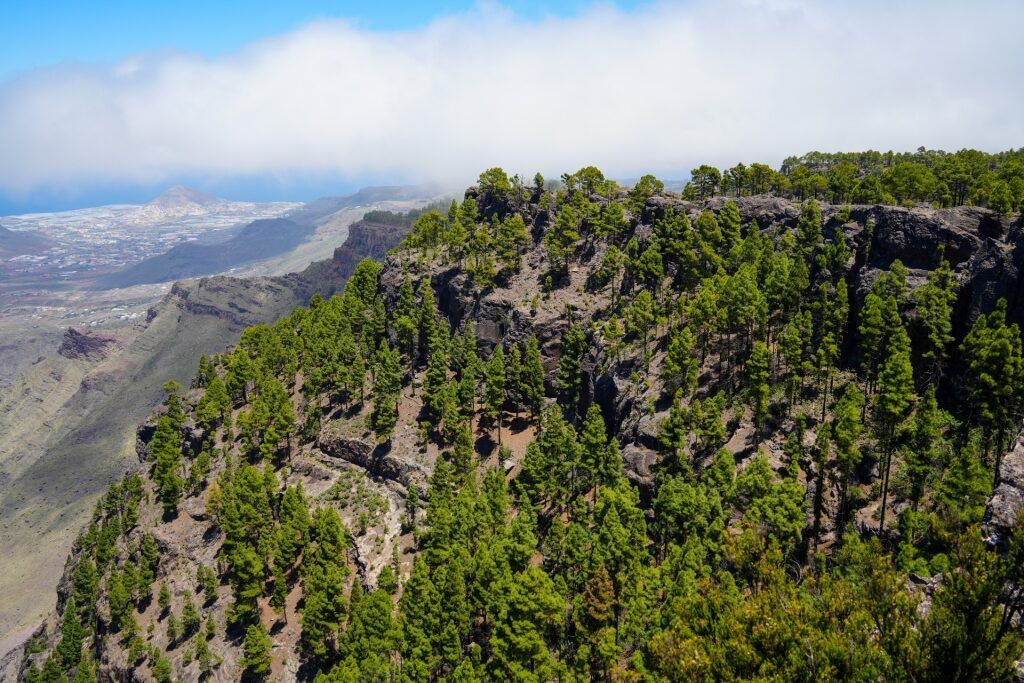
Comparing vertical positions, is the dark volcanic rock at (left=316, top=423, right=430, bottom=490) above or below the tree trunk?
below

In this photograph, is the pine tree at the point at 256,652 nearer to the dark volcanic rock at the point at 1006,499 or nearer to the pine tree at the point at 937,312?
the dark volcanic rock at the point at 1006,499

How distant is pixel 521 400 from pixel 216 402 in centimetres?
8877

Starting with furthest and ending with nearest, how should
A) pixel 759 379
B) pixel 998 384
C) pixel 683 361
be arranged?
1. pixel 683 361
2. pixel 759 379
3. pixel 998 384

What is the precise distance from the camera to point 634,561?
247ft

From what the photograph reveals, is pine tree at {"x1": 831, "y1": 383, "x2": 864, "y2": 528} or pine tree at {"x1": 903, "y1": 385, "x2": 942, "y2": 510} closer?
pine tree at {"x1": 903, "y1": 385, "x2": 942, "y2": 510}

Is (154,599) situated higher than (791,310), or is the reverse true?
(791,310)

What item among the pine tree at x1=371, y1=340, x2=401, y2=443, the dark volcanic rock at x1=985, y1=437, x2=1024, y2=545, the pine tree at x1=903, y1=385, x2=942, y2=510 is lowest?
the pine tree at x1=371, y1=340, x2=401, y2=443

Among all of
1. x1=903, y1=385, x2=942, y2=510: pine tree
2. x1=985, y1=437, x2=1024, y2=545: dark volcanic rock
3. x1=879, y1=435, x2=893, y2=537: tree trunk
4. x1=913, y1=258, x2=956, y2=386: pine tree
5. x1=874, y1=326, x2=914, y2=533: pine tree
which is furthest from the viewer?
x1=913, y1=258, x2=956, y2=386: pine tree

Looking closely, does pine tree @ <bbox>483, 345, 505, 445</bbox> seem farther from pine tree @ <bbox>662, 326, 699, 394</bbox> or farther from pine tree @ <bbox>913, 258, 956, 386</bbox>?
pine tree @ <bbox>913, 258, 956, 386</bbox>

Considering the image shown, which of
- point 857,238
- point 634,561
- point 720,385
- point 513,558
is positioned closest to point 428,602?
point 513,558

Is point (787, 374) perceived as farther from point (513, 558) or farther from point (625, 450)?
point (513, 558)

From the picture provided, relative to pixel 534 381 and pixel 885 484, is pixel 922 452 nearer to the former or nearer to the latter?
pixel 885 484

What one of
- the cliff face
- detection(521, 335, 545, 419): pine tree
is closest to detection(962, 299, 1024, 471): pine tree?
the cliff face

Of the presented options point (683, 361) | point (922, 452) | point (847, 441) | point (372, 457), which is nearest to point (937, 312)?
point (922, 452)
